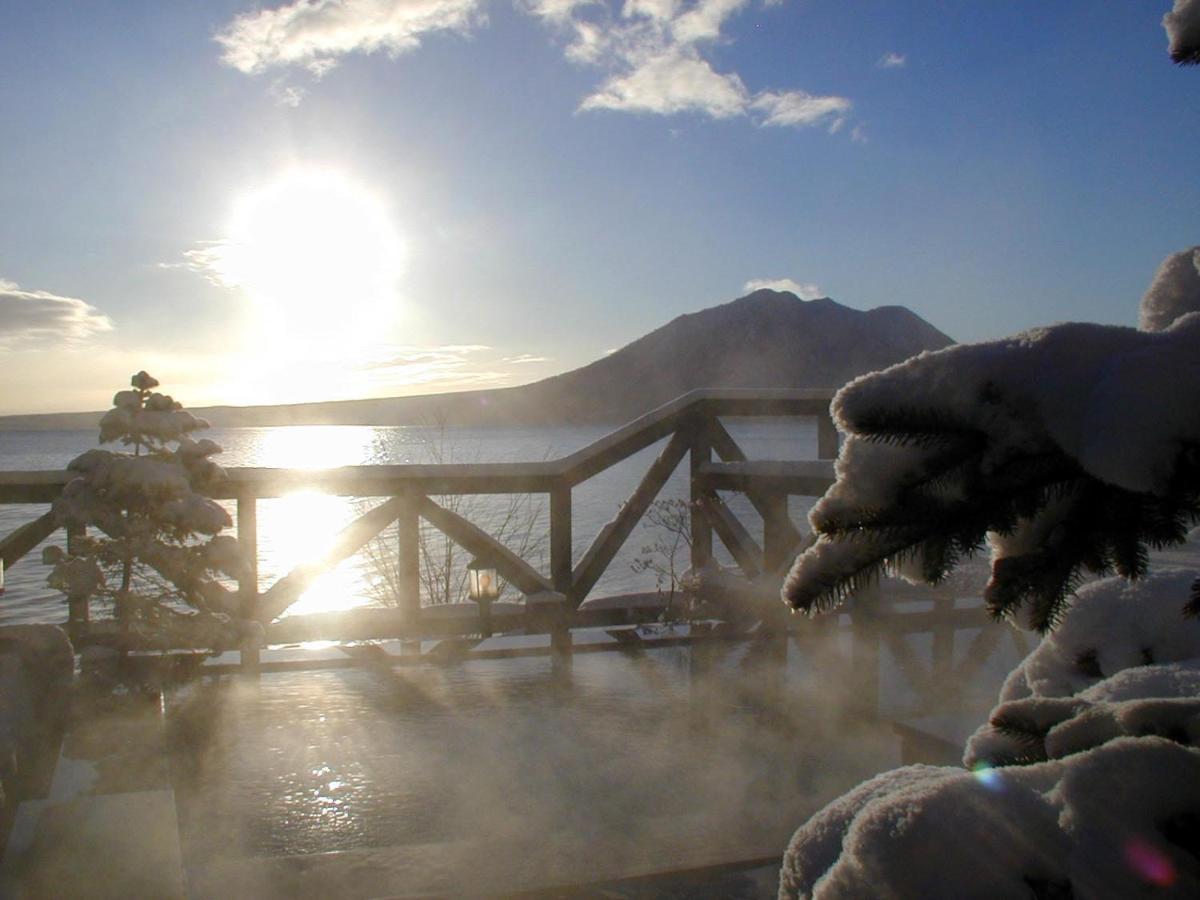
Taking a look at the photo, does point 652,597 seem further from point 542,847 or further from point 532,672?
point 542,847

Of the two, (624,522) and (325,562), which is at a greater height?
(624,522)

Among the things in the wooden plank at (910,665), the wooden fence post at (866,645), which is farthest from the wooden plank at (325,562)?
the wooden plank at (910,665)

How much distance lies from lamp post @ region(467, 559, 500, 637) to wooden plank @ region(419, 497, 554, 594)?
0.05 metres

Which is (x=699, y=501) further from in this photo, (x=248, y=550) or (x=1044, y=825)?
(x=1044, y=825)

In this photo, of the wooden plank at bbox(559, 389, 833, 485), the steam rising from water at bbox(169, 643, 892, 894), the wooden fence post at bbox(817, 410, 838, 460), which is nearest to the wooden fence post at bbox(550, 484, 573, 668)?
the wooden plank at bbox(559, 389, 833, 485)

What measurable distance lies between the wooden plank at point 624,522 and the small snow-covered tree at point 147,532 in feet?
5.11

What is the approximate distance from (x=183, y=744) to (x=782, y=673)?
7.21 feet

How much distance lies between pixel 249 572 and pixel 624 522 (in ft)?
5.77

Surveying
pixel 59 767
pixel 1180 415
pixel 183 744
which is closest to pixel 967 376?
pixel 1180 415

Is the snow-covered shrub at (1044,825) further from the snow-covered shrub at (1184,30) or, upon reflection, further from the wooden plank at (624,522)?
the wooden plank at (624,522)

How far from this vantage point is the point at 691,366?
19969mm

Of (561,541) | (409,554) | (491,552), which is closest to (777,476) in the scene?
(561,541)

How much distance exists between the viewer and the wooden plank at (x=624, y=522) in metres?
4.43

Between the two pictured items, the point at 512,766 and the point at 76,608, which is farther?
the point at 76,608
